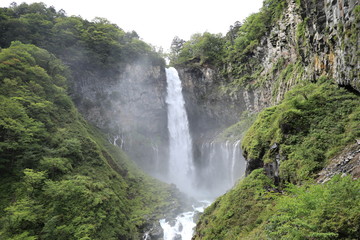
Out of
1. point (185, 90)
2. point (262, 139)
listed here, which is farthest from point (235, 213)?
point (185, 90)

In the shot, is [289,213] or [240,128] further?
[240,128]

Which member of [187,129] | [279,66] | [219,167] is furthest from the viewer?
[187,129]

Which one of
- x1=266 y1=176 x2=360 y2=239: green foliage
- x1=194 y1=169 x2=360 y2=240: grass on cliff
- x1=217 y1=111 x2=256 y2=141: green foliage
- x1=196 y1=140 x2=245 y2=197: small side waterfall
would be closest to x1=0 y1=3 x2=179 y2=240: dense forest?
x1=194 y1=169 x2=360 y2=240: grass on cliff

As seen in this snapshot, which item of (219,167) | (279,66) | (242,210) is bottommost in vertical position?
(219,167)

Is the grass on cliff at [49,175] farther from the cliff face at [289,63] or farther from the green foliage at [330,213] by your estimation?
the cliff face at [289,63]

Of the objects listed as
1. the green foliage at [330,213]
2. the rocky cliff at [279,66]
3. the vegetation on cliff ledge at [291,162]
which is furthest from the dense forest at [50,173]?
the rocky cliff at [279,66]

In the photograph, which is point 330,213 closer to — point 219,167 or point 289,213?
point 289,213

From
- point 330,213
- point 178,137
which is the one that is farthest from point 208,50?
point 330,213

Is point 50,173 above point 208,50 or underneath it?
underneath

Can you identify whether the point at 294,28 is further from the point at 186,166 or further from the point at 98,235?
the point at 186,166
